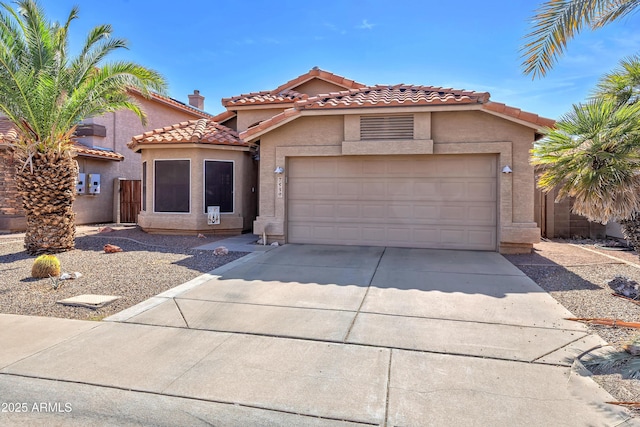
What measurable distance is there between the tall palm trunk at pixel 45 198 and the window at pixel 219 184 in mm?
4119

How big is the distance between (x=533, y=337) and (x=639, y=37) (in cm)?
557

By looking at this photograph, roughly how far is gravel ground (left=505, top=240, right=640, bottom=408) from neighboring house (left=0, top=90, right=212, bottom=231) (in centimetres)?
1581

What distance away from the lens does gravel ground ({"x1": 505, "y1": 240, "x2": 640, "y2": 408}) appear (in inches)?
150

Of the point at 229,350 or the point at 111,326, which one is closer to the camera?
the point at 229,350

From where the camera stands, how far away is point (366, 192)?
36.7 feet

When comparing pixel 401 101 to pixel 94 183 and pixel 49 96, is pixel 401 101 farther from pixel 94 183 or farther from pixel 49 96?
pixel 94 183

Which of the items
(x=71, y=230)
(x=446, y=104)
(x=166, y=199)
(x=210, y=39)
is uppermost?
(x=210, y=39)

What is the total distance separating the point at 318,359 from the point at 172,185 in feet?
35.8

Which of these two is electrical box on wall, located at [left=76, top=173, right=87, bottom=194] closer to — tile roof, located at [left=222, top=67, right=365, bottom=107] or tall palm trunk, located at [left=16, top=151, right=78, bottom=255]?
tall palm trunk, located at [left=16, top=151, right=78, bottom=255]

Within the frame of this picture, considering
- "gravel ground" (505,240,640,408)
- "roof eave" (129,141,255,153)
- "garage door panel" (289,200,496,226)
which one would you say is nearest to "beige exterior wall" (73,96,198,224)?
"roof eave" (129,141,255,153)

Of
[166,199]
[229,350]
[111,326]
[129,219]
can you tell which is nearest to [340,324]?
[229,350]

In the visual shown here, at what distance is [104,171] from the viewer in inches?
719

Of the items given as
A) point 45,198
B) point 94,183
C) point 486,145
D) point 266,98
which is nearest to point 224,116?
point 266,98

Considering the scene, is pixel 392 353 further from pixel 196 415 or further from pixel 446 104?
pixel 446 104
